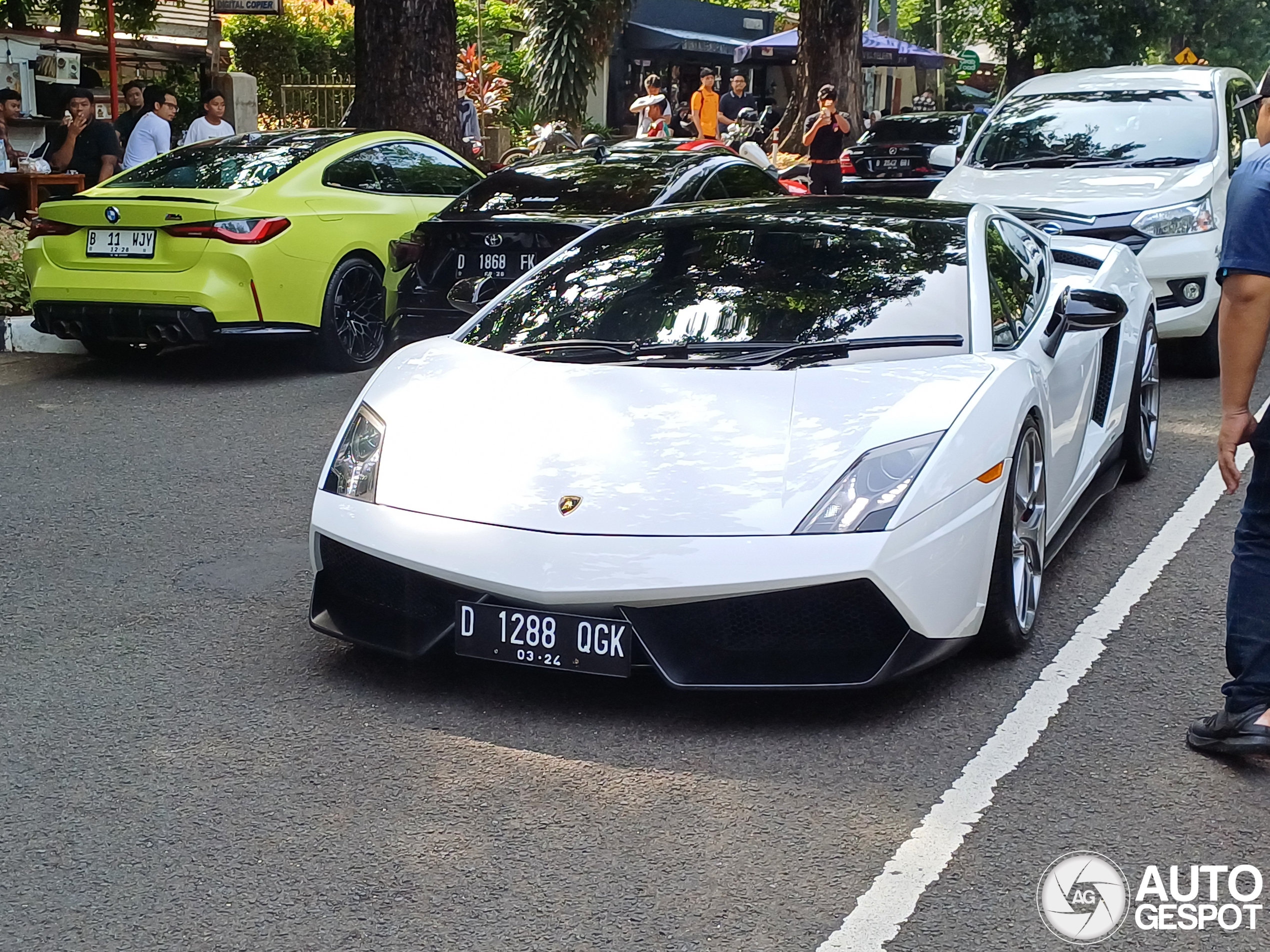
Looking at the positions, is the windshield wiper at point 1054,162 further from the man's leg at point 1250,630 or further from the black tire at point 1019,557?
the man's leg at point 1250,630

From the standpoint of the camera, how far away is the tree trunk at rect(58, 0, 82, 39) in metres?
22.5

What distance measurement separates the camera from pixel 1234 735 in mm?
3916

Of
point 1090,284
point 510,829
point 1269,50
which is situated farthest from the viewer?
point 1269,50

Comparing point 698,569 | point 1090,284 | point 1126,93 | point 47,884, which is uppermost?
point 1126,93

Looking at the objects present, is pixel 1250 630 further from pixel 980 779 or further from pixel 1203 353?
pixel 1203 353

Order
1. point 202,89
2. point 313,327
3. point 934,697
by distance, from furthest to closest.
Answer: point 202,89
point 313,327
point 934,697

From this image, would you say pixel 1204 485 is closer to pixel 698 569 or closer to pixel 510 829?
pixel 698 569

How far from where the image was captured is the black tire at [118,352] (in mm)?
10492

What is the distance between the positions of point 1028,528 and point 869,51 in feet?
107

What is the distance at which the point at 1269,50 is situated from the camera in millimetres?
47781

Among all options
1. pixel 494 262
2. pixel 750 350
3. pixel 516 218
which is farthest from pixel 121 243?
pixel 750 350

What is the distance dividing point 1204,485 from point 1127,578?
62.3 inches

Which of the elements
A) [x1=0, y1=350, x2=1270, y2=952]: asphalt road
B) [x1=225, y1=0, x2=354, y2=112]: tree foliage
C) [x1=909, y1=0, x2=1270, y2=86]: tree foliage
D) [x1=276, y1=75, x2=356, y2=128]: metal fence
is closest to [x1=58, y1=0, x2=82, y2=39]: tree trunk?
[x1=276, y1=75, x2=356, y2=128]: metal fence

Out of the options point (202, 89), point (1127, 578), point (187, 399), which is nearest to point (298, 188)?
point (187, 399)
